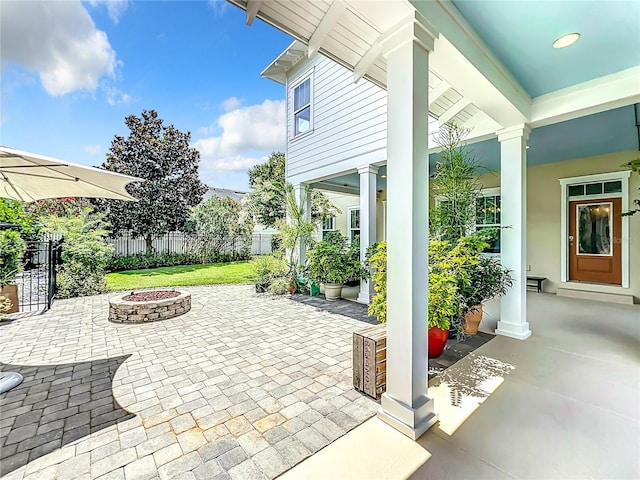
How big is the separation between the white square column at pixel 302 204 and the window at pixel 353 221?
2.84 meters

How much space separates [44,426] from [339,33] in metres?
4.02

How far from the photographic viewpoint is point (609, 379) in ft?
9.52

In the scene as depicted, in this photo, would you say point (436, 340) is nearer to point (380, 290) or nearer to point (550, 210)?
point (380, 290)

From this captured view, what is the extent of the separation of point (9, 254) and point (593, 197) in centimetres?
1245

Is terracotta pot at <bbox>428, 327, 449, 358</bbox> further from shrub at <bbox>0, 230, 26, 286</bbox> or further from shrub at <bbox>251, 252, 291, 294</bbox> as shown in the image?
shrub at <bbox>0, 230, 26, 286</bbox>

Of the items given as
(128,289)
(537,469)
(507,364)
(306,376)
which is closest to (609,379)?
(507,364)

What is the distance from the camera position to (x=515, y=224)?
411 cm

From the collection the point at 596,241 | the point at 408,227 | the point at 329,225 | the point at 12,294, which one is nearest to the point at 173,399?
the point at 408,227

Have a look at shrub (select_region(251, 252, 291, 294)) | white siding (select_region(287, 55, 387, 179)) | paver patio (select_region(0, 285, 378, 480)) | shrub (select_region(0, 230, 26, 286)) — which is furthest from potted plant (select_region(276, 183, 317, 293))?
shrub (select_region(0, 230, 26, 286))

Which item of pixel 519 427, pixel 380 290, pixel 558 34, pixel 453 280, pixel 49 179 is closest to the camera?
pixel 519 427

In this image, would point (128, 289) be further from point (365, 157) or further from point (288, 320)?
point (365, 157)

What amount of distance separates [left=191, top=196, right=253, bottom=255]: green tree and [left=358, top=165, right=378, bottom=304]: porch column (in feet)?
28.9

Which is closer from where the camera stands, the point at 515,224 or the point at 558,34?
the point at 558,34

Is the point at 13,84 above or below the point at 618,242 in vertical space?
above
